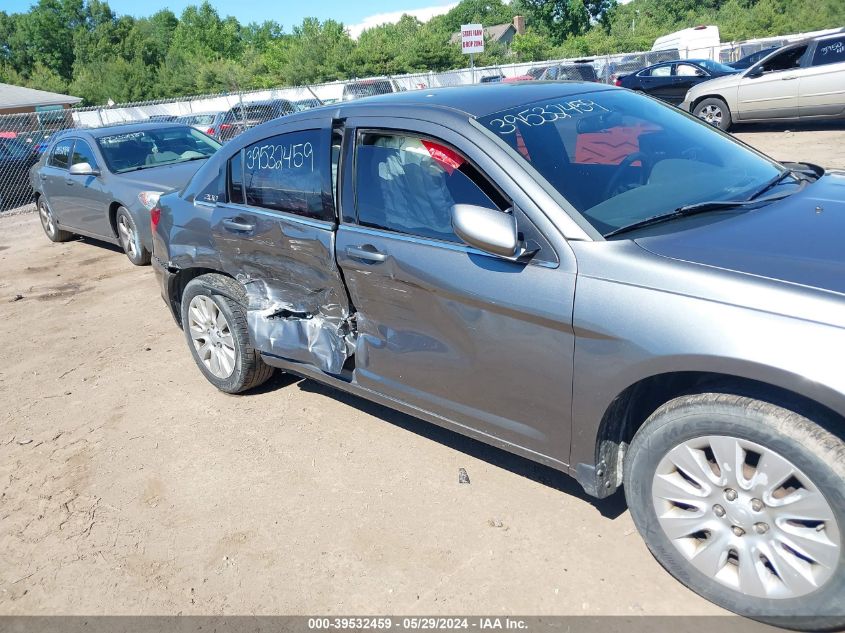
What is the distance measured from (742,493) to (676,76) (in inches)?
729

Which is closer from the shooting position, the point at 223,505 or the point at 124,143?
the point at 223,505

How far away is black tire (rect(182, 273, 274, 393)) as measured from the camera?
4418 mm

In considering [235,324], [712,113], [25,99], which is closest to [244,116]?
[712,113]

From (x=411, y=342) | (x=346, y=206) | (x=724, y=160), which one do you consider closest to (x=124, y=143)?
(x=346, y=206)

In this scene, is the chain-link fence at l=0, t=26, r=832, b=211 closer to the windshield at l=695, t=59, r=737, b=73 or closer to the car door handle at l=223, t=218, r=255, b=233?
the car door handle at l=223, t=218, r=255, b=233

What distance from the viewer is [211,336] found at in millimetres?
4723

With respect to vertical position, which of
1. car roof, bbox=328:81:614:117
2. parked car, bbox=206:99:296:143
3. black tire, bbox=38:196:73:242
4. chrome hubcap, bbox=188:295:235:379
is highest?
car roof, bbox=328:81:614:117

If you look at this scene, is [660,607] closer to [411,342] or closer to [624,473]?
[624,473]

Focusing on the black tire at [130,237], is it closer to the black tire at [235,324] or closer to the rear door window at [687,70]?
the black tire at [235,324]

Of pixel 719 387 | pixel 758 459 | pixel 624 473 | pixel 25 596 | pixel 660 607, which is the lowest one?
pixel 25 596

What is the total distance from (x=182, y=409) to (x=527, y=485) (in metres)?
2.48

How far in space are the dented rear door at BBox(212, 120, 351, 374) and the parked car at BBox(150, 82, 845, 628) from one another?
2cm

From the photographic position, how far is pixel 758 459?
234 cm

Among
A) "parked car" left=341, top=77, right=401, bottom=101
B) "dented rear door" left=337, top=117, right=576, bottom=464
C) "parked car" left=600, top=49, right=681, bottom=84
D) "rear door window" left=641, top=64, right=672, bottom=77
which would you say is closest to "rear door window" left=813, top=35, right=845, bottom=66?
"rear door window" left=641, top=64, right=672, bottom=77
